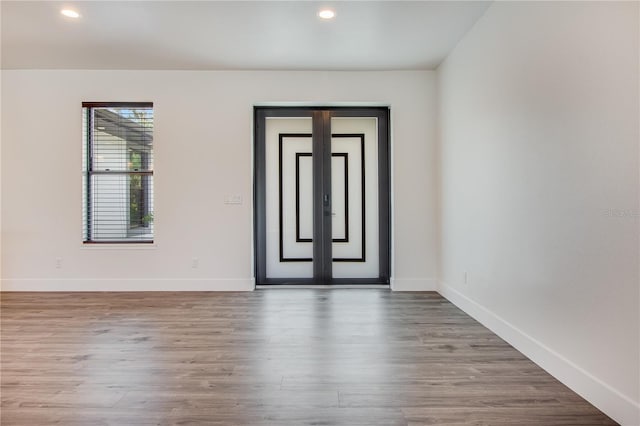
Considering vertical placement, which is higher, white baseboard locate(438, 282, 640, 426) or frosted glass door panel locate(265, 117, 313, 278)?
frosted glass door panel locate(265, 117, 313, 278)

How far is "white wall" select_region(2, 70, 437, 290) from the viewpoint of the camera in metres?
4.27

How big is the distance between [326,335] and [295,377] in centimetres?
74

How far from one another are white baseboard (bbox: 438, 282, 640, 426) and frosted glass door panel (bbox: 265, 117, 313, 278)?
94.9 inches

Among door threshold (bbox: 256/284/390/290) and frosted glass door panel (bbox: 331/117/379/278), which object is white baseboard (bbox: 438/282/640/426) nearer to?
door threshold (bbox: 256/284/390/290)

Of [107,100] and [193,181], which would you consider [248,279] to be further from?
[107,100]

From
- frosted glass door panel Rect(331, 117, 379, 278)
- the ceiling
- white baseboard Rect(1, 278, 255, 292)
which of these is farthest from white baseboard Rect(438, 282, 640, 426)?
white baseboard Rect(1, 278, 255, 292)

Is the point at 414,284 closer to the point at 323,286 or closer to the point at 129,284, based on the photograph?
the point at 323,286

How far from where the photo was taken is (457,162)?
363 cm

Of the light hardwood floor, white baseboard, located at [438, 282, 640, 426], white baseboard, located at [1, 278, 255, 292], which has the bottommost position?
the light hardwood floor

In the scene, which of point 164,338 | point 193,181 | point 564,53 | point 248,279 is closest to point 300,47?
point 193,181

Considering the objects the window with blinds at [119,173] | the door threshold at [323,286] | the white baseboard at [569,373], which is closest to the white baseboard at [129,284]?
the door threshold at [323,286]

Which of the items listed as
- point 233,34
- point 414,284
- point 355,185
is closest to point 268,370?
point 414,284

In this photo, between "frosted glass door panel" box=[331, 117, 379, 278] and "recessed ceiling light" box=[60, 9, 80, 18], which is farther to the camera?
"frosted glass door panel" box=[331, 117, 379, 278]

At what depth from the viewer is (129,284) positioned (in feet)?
14.1
